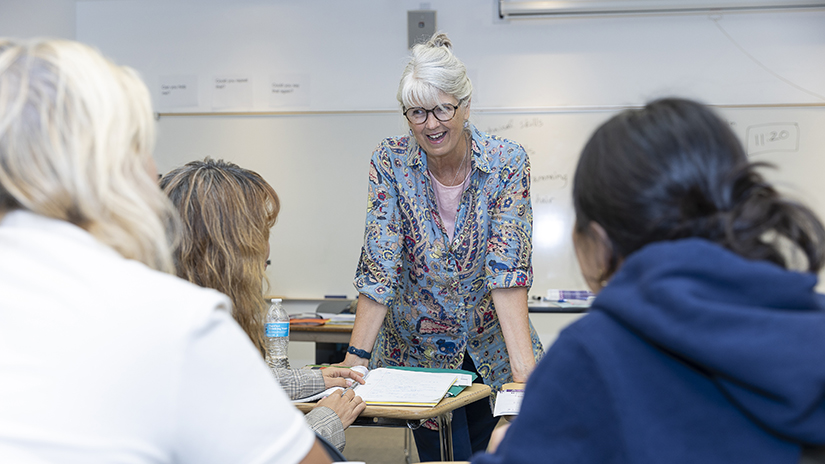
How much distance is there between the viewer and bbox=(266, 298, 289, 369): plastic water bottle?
1806 millimetres

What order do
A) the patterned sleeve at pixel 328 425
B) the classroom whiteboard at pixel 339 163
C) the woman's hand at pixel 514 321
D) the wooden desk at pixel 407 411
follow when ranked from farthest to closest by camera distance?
the classroom whiteboard at pixel 339 163 → the woman's hand at pixel 514 321 → the wooden desk at pixel 407 411 → the patterned sleeve at pixel 328 425

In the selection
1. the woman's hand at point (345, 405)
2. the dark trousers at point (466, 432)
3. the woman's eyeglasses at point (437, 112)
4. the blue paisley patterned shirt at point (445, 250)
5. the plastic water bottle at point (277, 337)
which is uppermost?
the woman's eyeglasses at point (437, 112)

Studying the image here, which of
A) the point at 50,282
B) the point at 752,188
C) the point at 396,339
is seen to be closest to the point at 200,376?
the point at 50,282

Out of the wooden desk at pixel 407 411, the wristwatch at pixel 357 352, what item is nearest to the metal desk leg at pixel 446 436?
the wooden desk at pixel 407 411

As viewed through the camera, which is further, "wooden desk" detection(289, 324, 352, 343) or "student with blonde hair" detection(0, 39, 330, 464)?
"wooden desk" detection(289, 324, 352, 343)

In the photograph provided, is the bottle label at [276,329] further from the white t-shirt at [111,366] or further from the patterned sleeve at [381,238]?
the white t-shirt at [111,366]

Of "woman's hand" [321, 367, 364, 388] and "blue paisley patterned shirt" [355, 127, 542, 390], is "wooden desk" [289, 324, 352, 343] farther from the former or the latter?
"woman's hand" [321, 367, 364, 388]

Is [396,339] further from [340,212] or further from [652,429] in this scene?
[340,212]

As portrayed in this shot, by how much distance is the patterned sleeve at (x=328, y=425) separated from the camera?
120 cm

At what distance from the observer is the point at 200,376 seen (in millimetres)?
572

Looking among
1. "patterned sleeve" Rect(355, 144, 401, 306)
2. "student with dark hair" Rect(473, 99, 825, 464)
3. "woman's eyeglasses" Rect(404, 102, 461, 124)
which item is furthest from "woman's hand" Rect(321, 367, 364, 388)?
"student with dark hair" Rect(473, 99, 825, 464)

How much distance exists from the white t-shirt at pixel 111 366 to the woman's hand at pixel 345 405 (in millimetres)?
711

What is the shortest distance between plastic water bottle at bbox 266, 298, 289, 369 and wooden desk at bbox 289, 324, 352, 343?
79 cm

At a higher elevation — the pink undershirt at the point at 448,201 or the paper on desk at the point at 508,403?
the pink undershirt at the point at 448,201
